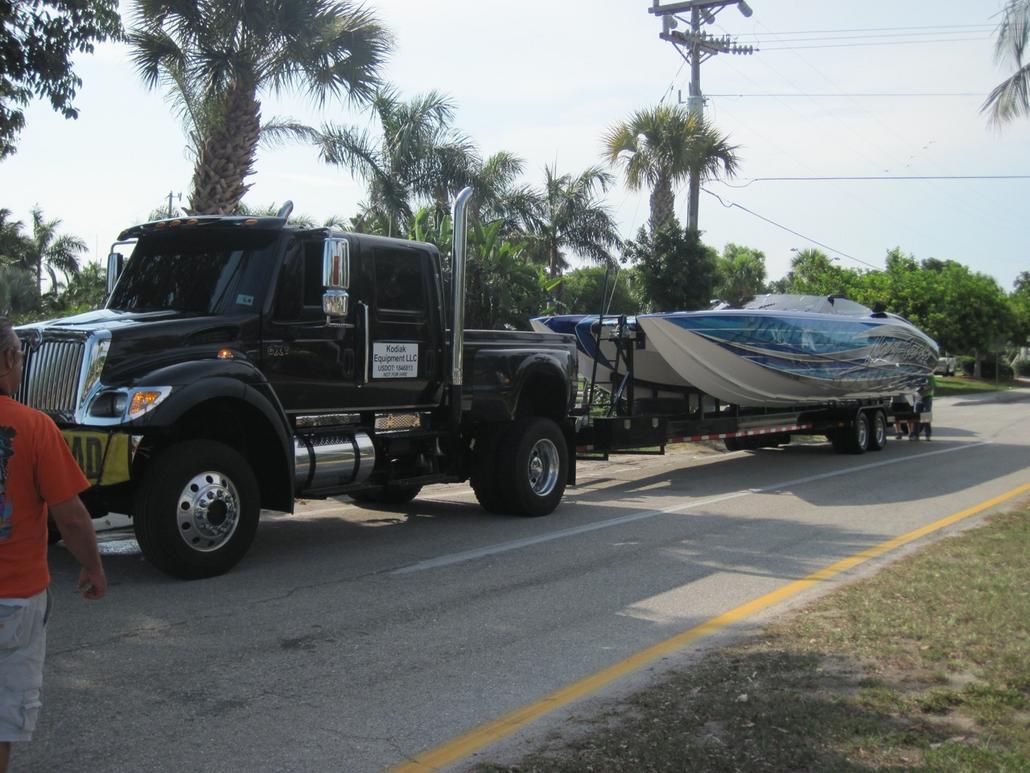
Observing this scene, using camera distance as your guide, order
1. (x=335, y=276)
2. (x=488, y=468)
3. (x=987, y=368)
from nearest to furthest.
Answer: (x=335, y=276) → (x=488, y=468) → (x=987, y=368)

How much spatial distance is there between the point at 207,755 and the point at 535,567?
4206 millimetres

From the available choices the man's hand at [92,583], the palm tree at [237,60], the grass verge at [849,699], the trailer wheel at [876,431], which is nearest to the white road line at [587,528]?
the trailer wheel at [876,431]

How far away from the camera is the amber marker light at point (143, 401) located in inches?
279

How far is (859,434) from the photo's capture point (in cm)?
1806

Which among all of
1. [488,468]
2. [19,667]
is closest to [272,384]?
[488,468]

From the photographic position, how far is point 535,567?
833 centimetres

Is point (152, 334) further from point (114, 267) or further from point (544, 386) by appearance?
point (544, 386)

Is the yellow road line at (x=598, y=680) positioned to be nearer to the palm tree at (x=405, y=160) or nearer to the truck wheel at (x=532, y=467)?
the truck wheel at (x=532, y=467)

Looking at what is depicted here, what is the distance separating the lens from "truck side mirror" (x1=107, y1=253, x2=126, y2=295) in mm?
8953

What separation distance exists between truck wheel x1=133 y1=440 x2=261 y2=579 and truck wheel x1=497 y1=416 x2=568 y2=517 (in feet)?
10.5

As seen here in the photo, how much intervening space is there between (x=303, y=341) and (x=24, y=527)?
5.08m

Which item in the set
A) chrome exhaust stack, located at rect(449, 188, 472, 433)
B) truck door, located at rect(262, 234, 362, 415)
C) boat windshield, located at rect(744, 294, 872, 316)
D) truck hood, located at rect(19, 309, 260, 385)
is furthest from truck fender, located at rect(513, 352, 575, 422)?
boat windshield, located at rect(744, 294, 872, 316)

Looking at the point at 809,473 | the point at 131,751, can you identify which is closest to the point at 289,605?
the point at 131,751

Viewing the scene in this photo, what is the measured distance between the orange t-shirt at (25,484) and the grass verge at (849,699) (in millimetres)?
1973
